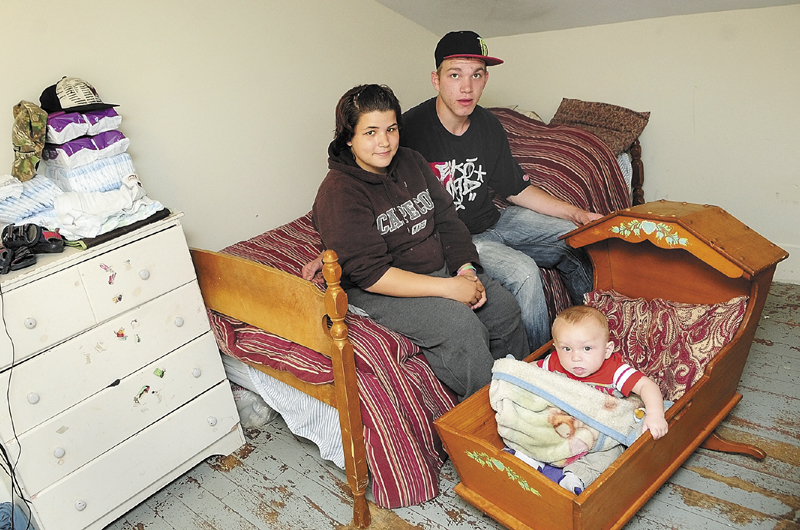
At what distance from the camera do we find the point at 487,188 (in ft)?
8.00

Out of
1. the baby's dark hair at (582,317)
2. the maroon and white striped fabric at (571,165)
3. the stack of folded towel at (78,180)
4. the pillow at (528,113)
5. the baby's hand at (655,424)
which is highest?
the stack of folded towel at (78,180)

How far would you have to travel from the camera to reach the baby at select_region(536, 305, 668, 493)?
1.63 metres

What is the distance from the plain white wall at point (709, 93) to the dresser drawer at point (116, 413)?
8.04 ft

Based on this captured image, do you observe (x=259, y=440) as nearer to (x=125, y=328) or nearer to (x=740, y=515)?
(x=125, y=328)

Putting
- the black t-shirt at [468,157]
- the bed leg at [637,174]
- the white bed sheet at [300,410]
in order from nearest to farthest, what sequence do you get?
the white bed sheet at [300,410] → the black t-shirt at [468,157] → the bed leg at [637,174]

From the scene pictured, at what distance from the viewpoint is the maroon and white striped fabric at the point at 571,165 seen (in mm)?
2818

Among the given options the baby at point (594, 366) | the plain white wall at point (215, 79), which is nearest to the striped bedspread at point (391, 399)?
the baby at point (594, 366)

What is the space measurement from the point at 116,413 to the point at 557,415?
1.29 meters

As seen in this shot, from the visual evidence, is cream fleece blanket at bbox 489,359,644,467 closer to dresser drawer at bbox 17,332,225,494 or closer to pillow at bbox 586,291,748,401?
pillow at bbox 586,291,748,401

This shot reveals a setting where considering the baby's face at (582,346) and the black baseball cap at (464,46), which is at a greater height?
the black baseball cap at (464,46)

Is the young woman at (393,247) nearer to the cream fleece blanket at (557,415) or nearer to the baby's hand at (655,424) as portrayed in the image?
the cream fleece blanket at (557,415)

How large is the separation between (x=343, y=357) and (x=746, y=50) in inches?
95.4

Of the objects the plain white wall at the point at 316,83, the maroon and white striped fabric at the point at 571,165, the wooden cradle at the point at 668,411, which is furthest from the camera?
the maroon and white striped fabric at the point at 571,165

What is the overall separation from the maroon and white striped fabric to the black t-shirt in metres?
0.32
